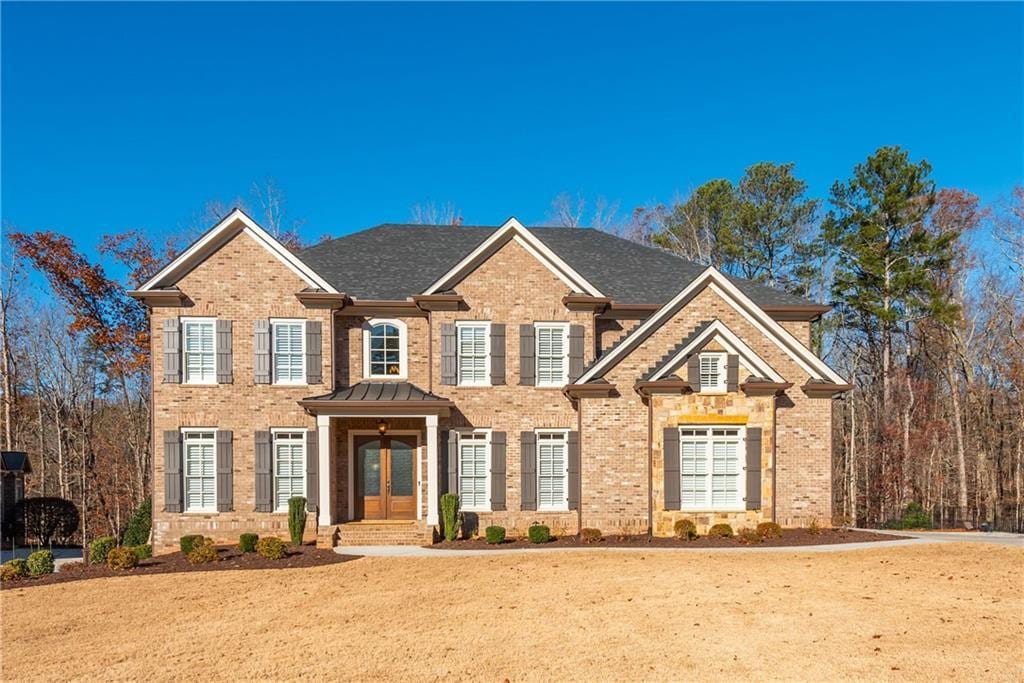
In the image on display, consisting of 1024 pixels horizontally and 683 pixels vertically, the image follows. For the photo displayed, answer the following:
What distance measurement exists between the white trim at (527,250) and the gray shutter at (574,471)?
4.23m

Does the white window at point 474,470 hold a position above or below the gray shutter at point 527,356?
below

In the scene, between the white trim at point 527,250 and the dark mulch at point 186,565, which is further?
the white trim at point 527,250

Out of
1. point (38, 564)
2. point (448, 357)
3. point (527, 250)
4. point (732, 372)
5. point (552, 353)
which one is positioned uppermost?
point (527, 250)

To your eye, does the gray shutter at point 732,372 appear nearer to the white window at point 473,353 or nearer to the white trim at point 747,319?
the white trim at point 747,319

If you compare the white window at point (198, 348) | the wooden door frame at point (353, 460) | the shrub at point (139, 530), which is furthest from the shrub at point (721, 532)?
the shrub at point (139, 530)

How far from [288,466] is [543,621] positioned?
1079 centimetres

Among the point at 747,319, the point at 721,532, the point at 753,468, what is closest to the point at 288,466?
the point at 721,532

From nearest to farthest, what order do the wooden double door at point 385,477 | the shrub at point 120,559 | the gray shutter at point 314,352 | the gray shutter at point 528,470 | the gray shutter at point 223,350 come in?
the shrub at point 120,559, the gray shutter at point 223,350, the gray shutter at point 314,352, the gray shutter at point 528,470, the wooden double door at point 385,477

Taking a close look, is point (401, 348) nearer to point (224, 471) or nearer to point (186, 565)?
point (224, 471)

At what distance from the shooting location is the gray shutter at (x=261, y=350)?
18.0m

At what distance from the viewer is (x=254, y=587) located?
12.7 m

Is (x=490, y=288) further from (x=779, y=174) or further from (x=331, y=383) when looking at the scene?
(x=779, y=174)

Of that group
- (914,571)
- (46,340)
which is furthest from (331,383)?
(46,340)

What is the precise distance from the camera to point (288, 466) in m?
18.2
